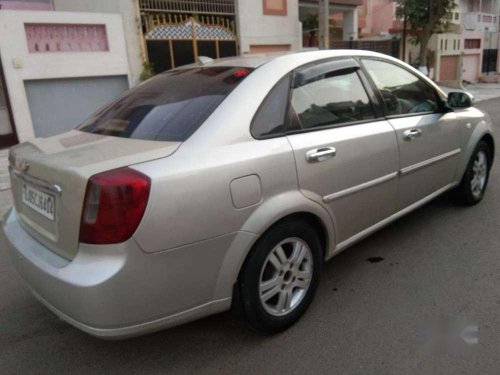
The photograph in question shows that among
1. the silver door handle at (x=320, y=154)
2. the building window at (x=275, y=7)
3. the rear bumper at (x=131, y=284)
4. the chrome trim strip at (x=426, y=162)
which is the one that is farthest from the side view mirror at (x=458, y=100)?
the building window at (x=275, y=7)

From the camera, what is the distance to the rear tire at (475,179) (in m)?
4.14

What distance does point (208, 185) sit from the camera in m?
2.01

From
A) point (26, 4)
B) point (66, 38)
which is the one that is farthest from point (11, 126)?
point (26, 4)

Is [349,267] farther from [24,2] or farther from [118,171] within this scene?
[24,2]

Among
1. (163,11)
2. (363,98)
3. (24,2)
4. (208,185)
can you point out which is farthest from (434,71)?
(208,185)

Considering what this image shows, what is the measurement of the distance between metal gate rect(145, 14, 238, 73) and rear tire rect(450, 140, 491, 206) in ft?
28.4

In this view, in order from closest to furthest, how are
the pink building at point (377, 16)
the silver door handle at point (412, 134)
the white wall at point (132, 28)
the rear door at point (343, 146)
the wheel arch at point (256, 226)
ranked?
1. the wheel arch at point (256, 226)
2. the rear door at point (343, 146)
3. the silver door handle at point (412, 134)
4. the white wall at point (132, 28)
5. the pink building at point (377, 16)

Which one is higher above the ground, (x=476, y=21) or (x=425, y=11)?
(x=425, y=11)

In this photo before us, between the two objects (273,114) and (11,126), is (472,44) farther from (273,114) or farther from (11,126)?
(273,114)

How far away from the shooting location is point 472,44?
25781 mm

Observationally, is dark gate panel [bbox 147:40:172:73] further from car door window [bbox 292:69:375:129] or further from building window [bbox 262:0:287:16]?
car door window [bbox 292:69:375:129]

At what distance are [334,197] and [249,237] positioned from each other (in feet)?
2.39

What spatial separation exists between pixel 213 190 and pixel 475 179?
10.9 ft

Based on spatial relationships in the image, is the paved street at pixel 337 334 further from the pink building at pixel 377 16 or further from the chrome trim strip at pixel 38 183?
the pink building at pixel 377 16
